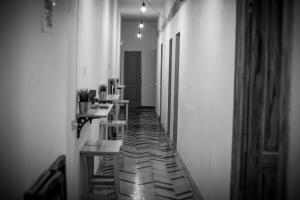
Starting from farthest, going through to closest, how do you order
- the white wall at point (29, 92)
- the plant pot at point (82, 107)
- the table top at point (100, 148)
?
1. the table top at point (100, 148)
2. the plant pot at point (82, 107)
3. the white wall at point (29, 92)

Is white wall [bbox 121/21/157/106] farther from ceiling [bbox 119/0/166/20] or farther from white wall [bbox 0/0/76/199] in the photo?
white wall [bbox 0/0/76/199]

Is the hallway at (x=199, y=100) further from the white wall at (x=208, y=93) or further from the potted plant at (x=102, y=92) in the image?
the potted plant at (x=102, y=92)

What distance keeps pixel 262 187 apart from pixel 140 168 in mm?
3116

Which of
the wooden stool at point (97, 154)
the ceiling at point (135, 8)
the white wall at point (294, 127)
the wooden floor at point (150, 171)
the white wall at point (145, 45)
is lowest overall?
the wooden floor at point (150, 171)

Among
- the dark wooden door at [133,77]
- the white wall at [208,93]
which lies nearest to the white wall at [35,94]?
the white wall at [208,93]

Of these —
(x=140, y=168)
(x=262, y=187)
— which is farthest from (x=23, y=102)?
(x=140, y=168)

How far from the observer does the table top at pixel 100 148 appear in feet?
11.4

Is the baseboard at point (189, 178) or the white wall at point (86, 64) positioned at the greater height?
the white wall at point (86, 64)

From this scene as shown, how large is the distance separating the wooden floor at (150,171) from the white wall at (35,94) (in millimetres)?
1215

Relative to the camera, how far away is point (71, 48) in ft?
10.1

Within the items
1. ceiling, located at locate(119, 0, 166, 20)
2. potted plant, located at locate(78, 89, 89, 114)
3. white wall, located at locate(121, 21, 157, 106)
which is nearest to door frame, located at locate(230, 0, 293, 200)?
potted plant, located at locate(78, 89, 89, 114)

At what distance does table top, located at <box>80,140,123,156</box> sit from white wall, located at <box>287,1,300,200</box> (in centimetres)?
182

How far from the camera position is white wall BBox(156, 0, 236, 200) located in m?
2.94

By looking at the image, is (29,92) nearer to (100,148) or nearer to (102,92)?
(100,148)
